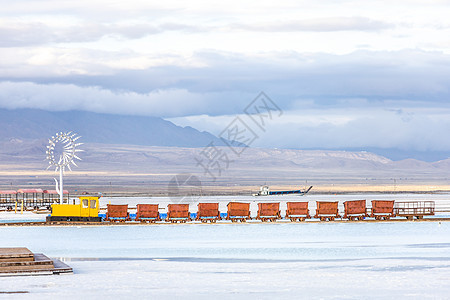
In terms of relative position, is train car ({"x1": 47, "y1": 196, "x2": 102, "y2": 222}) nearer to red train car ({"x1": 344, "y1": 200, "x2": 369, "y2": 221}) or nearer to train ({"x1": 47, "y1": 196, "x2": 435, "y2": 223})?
train ({"x1": 47, "y1": 196, "x2": 435, "y2": 223})

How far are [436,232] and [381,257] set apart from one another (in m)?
16.1

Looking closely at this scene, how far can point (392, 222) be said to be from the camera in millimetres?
56469

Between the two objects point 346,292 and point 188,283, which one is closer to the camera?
point 346,292

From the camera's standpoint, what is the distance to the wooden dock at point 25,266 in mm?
24781

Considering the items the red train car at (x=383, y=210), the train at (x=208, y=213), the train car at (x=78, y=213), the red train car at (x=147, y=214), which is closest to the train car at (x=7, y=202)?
the train car at (x=78, y=213)

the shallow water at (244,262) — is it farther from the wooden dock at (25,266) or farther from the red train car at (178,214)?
the red train car at (178,214)

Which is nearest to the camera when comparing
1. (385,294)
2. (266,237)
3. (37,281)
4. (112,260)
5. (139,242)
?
(385,294)

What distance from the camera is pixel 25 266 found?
25.0m

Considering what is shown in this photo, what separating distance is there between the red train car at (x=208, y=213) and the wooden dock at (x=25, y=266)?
31529 millimetres

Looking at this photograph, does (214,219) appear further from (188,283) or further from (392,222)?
(188,283)

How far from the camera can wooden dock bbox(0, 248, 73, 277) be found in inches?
976

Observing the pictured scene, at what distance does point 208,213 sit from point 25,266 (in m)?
33.9

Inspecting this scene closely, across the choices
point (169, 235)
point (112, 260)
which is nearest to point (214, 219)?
point (169, 235)

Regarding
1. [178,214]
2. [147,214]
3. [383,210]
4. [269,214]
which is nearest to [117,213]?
[147,214]
